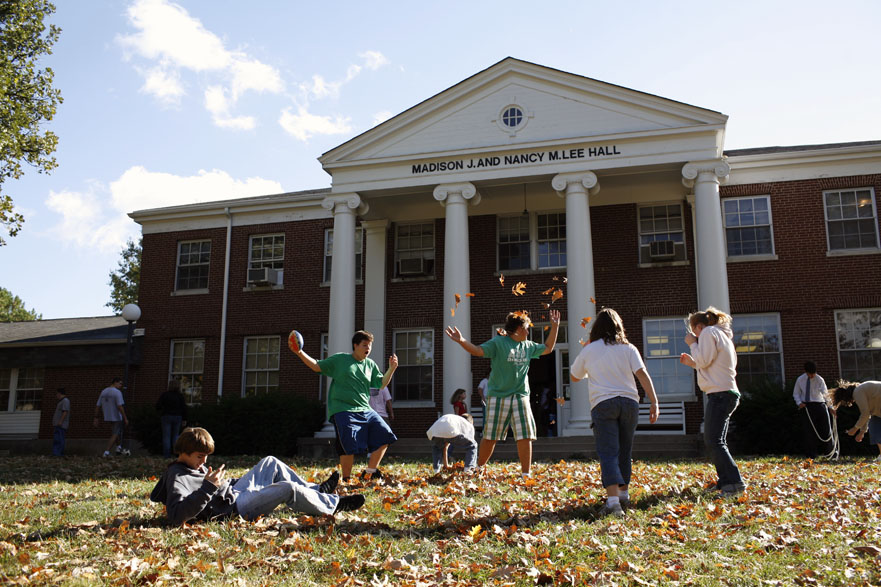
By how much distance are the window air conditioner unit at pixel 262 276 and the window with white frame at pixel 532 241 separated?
6.93 meters

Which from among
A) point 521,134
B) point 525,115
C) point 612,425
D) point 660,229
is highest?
point 525,115

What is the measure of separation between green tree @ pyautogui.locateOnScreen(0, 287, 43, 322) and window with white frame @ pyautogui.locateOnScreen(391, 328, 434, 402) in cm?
4776

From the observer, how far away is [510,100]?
1914 centimetres

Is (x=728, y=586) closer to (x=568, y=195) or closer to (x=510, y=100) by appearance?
(x=568, y=195)

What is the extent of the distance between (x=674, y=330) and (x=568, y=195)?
457 cm

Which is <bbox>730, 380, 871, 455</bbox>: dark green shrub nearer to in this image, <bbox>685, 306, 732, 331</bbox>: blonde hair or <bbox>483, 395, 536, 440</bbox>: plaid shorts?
<bbox>685, 306, 732, 331</bbox>: blonde hair

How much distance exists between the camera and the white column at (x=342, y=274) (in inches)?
754

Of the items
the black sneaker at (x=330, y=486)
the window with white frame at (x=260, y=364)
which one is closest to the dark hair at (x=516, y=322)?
the black sneaker at (x=330, y=486)

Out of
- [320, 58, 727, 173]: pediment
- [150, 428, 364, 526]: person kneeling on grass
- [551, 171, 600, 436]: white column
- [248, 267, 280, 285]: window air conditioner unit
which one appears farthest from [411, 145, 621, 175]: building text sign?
[150, 428, 364, 526]: person kneeling on grass

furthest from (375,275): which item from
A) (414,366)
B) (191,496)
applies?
(191,496)

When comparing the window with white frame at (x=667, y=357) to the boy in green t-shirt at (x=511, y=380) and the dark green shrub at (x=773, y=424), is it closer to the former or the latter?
the dark green shrub at (x=773, y=424)

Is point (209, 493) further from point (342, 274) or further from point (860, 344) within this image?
point (860, 344)

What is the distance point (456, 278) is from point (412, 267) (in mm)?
3071

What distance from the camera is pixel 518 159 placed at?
18719 millimetres
